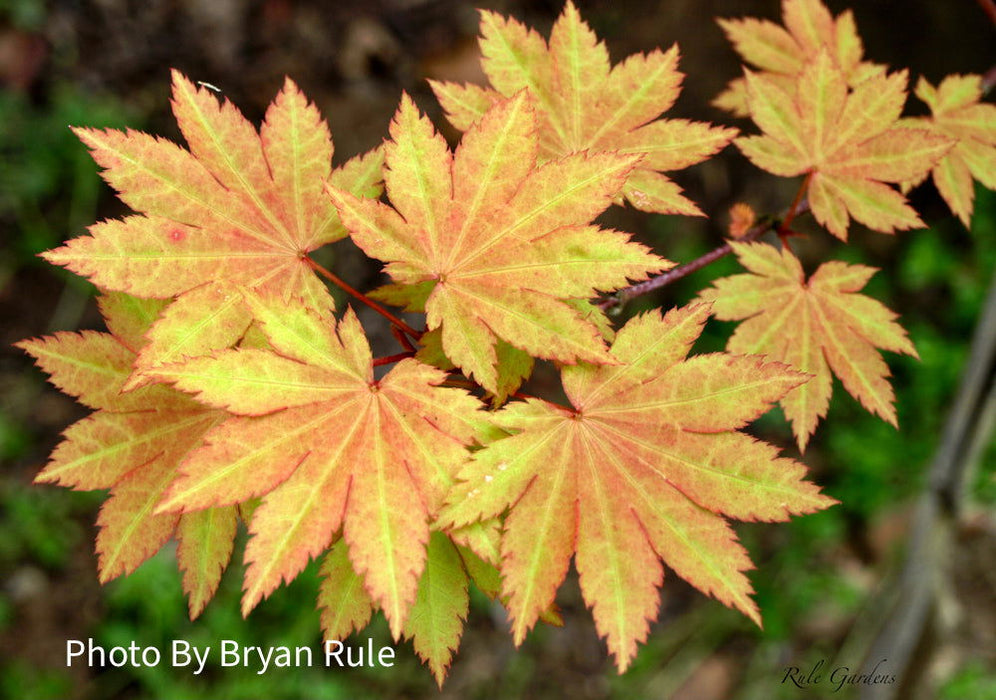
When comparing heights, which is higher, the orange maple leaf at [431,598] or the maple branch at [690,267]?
the maple branch at [690,267]

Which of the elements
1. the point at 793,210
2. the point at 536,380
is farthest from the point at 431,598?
the point at 536,380

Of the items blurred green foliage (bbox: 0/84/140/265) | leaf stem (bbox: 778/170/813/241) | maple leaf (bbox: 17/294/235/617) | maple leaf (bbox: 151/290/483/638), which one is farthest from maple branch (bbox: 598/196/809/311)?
blurred green foliage (bbox: 0/84/140/265)

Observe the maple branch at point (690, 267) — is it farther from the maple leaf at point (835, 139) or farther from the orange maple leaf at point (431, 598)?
the orange maple leaf at point (431, 598)

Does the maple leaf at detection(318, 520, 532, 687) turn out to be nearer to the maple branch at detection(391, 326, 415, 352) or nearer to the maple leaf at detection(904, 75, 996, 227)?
the maple branch at detection(391, 326, 415, 352)

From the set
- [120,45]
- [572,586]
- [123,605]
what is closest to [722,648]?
[572,586]

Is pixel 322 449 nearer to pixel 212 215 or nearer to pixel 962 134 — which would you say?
pixel 212 215

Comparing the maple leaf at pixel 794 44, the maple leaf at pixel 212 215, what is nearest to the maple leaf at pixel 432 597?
the maple leaf at pixel 212 215
